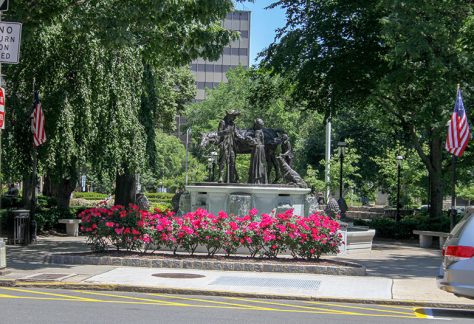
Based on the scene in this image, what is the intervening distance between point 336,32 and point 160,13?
1370 centimetres

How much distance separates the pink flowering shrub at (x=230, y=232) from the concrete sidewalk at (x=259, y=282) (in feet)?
3.46

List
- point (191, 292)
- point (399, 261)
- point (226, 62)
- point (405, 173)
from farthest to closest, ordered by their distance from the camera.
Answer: point (226, 62)
point (405, 173)
point (399, 261)
point (191, 292)

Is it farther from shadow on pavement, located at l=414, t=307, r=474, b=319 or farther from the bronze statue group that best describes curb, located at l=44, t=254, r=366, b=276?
the bronze statue group

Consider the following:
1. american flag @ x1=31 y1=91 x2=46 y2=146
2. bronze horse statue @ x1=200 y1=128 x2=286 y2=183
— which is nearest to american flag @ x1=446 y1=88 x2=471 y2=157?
bronze horse statue @ x1=200 y1=128 x2=286 y2=183

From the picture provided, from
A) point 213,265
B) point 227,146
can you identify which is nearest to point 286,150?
point 227,146

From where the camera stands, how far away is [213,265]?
1588cm

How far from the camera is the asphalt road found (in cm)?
980

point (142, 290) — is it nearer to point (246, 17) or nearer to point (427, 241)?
point (427, 241)

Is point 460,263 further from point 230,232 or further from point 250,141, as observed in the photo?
point 250,141

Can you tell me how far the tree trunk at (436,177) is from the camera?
32031 mm

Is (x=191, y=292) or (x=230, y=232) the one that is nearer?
(x=191, y=292)

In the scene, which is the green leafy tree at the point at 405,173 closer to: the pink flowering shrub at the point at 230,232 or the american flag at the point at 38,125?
the american flag at the point at 38,125

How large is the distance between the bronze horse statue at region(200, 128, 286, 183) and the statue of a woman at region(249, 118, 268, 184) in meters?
0.22

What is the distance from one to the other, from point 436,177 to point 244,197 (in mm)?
14557
